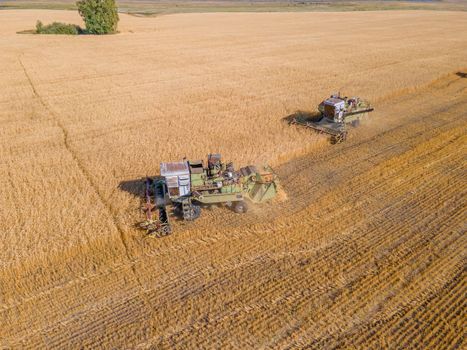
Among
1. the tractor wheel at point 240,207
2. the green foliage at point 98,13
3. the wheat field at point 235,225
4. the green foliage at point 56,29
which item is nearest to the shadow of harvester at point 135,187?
the wheat field at point 235,225

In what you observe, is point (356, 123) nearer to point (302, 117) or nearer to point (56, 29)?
point (302, 117)

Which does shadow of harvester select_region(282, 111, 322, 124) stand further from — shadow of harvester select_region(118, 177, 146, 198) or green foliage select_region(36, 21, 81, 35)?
green foliage select_region(36, 21, 81, 35)

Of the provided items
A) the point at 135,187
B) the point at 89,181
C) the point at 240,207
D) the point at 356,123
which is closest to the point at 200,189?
the point at 240,207

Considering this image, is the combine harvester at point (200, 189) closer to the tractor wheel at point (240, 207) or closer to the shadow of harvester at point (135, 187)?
the tractor wheel at point (240, 207)

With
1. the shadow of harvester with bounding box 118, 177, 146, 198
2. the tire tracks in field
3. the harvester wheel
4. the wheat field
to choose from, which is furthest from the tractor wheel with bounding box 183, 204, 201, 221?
the harvester wheel

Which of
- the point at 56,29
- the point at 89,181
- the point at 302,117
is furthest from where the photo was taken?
the point at 56,29
